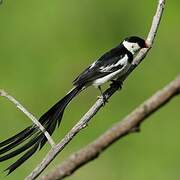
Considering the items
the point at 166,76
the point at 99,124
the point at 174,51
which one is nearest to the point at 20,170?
the point at 99,124

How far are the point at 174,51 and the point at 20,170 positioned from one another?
4.82 feet

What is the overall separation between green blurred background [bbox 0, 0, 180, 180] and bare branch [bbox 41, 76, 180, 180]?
8.65ft

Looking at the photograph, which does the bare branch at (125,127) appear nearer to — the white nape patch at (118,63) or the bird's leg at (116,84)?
the bird's leg at (116,84)

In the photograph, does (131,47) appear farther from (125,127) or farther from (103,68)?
(125,127)

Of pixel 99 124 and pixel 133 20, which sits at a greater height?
pixel 133 20

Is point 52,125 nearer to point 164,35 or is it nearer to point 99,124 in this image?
point 99,124

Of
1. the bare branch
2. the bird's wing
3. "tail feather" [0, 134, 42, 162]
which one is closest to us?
the bare branch

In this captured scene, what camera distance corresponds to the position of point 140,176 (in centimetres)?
321

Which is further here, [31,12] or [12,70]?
[31,12]

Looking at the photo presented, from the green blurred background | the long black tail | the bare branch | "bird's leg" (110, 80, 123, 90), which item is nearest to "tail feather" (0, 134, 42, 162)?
the long black tail

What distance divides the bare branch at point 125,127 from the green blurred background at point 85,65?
2635mm

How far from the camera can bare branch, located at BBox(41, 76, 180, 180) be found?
49 cm

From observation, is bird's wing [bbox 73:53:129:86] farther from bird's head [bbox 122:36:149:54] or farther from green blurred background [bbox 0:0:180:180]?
green blurred background [bbox 0:0:180:180]

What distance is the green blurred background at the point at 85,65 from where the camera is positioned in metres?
3.26
